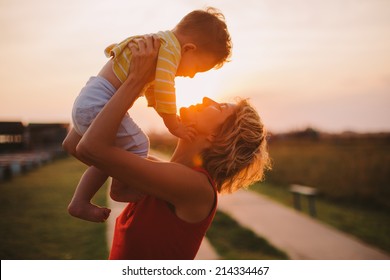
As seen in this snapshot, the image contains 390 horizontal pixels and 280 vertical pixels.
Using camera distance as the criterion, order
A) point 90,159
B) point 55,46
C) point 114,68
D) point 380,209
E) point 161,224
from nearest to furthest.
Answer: point 90,159, point 161,224, point 114,68, point 55,46, point 380,209

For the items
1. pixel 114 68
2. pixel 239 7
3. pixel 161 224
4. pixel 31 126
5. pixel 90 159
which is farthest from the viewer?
pixel 31 126

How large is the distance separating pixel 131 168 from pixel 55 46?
315 cm

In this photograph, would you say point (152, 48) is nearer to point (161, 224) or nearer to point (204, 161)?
point (204, 161)

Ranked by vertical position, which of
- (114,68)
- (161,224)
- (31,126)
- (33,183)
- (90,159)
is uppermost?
(114,68)

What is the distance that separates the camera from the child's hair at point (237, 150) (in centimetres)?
186

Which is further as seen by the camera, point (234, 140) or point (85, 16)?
point (85, 16)

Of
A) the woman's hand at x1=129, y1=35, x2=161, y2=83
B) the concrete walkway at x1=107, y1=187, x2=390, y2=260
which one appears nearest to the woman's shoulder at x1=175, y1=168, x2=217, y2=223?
the woman's hand at x1=129, y1=35, x2=161, y2=83

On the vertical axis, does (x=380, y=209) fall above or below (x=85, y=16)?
below

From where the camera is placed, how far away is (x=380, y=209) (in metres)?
10.7

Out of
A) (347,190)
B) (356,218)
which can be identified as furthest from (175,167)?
(347,190)

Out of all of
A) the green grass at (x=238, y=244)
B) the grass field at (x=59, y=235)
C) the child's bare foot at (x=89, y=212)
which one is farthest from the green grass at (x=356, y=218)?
the child's bare foot at (x=89, y=212)

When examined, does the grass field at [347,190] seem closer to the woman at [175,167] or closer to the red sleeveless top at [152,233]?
the woman at [175,167]

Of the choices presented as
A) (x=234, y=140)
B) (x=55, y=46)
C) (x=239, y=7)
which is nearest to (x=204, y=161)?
(x=234, y=140)

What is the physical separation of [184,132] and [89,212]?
0.58m
